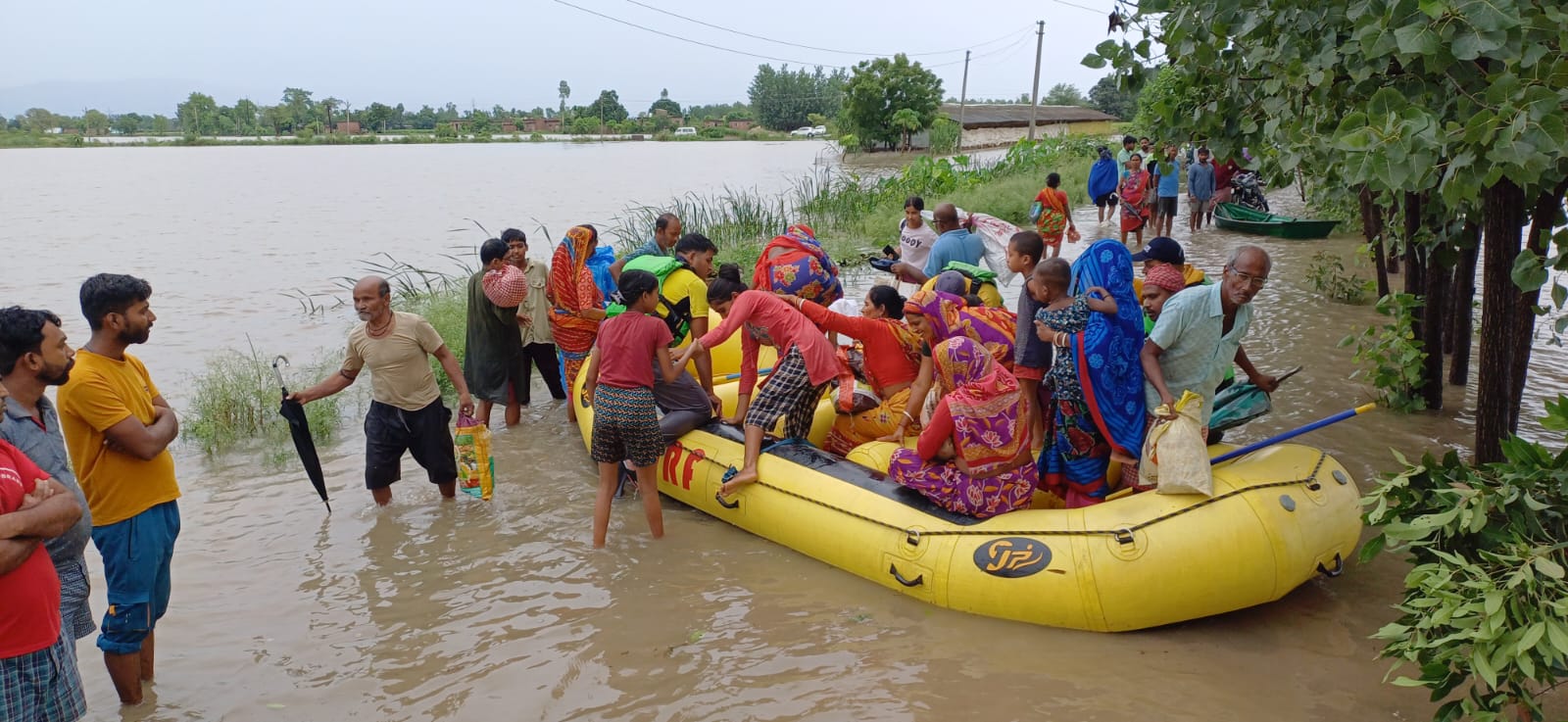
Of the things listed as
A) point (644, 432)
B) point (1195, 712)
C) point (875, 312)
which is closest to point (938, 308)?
point (875, 312)

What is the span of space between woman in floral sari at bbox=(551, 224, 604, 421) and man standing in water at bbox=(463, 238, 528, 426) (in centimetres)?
32

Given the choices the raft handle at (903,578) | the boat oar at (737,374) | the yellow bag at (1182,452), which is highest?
the yellow bag at (1182,452)

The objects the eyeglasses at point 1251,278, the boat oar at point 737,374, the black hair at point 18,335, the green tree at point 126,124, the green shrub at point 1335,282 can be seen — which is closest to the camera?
the black hair at point 18,335

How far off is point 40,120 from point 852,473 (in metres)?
113

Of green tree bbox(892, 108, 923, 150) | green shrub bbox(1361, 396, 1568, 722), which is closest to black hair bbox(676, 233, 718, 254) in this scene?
green shrub bbox(1361, 396, 1568, 722)

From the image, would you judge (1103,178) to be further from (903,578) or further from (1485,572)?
(1485,572)

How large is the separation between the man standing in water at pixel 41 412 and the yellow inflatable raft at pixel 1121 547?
9.88 ft

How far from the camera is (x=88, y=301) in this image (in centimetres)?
336

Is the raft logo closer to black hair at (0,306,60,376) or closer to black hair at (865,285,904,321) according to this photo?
black hair at (865,285,904,321)

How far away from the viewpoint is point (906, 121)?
42406 mm

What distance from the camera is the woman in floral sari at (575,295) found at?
6.52 metres

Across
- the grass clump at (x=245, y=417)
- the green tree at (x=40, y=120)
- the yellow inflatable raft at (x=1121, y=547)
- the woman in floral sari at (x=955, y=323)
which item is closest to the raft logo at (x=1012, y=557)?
the yellow inflatable raft at (x=1121, y=547)

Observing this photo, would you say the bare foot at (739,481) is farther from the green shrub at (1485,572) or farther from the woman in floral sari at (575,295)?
the green shrub at (1485,572)

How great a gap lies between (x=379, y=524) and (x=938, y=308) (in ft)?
11.6
